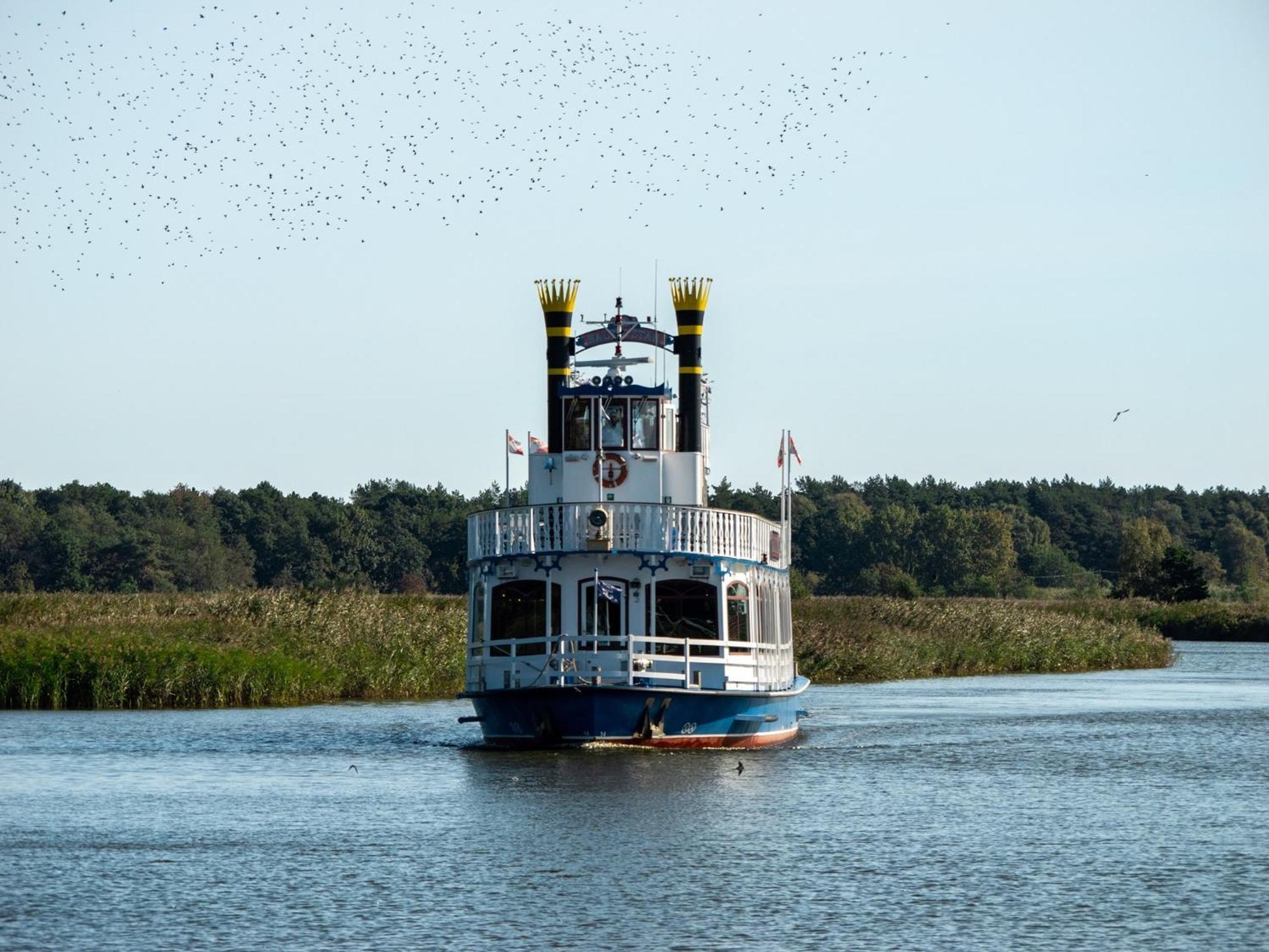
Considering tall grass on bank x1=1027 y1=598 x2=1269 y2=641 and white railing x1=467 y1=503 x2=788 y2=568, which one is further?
tall grass on bank x1=1027 y1=598 x2=1269 y2=641

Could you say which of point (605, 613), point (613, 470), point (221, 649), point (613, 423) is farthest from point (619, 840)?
point (221, 649)

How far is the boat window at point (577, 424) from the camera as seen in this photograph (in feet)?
114

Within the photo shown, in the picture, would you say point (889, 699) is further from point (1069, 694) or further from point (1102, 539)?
point (1102, 539)

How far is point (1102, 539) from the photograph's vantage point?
179250mm

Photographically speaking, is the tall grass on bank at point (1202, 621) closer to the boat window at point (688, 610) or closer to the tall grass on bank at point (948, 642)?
the tall grass on bank at point (948, 642)

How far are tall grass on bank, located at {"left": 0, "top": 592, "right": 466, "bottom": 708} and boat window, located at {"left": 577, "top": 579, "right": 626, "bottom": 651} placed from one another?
42.9 feet

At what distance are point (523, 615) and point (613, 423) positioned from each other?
3.95 m

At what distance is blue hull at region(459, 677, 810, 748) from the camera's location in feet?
102

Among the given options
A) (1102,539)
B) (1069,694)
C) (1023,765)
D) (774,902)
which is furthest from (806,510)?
(774,902)

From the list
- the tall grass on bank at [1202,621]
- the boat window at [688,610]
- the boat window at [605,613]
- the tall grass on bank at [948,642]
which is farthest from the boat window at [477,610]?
the tall grass on bank at [1202,621]

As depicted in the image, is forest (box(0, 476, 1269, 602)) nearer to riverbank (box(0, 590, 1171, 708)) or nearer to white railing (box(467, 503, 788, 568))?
riverbank (box(0, 590, 1171, 708))

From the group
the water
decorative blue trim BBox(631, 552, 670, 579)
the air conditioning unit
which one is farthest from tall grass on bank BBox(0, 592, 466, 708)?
decorative blue trim BBox(631, 552, 670, 579)

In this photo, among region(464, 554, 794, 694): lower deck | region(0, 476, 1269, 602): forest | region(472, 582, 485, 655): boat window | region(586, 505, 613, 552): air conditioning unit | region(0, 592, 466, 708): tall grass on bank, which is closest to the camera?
region(464, 554, 794, 694): lower deck

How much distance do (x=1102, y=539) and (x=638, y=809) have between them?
6230 inches
